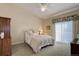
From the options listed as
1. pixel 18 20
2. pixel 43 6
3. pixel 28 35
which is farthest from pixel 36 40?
pixel 43 6

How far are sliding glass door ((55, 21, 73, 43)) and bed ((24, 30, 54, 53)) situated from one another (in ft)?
0.51

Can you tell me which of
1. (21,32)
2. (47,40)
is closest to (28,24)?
(21,32)

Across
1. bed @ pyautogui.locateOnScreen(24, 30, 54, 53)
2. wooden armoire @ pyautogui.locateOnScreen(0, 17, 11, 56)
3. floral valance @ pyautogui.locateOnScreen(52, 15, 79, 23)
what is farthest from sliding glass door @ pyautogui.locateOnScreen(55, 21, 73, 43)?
wooden armoire @ pyautogui.locateOnScreen(0, 17, 11, 56)

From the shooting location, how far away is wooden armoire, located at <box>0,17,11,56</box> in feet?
5.21

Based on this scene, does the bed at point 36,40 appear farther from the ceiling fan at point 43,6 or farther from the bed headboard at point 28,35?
the ceiling fan at point 43,6

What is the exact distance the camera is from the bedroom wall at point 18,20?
1640 mm

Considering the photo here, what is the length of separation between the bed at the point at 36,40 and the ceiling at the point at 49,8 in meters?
0.34

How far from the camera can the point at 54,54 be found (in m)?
1.65

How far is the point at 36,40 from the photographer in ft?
5.74

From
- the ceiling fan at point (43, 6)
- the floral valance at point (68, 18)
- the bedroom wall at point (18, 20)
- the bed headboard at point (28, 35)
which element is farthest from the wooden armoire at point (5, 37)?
the floral valance at point (68, 18)

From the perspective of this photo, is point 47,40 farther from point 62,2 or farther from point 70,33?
point 62,2

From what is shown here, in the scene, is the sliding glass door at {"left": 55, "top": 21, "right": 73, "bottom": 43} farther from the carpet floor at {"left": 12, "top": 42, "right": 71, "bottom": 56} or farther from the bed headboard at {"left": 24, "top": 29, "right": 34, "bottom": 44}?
the bed headboard at {"left": 24, "top": 29, "right": 34, "bottom": 44}

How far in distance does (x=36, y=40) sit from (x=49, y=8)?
23.1 inches

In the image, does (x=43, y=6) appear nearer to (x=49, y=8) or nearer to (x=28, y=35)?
(x=49, y=8)
